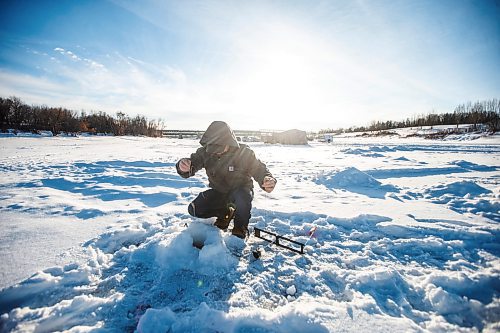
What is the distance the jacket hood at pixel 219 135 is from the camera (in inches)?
93.4

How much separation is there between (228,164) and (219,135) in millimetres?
303

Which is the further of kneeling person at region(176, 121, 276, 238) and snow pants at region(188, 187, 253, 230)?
kneeling person at region(176, 121, 276, 238)

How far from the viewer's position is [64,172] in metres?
5.59

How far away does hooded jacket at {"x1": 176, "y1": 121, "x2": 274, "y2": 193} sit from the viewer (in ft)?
7.86

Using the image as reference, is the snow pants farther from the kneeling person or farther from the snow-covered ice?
→ the snow-covered ice

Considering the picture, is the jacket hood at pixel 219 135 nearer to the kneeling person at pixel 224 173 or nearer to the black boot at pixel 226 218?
the kneeling person at pixel 224 173

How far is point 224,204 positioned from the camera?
2.46 metres

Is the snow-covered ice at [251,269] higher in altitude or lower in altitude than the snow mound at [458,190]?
lower

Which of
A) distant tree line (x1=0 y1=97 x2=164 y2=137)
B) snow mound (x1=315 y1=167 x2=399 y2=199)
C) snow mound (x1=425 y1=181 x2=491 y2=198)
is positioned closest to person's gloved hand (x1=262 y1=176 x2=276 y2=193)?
snow mound (x1=315 y1=167 x2=399 y2=199)

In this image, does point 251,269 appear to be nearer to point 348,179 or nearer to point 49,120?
point 348,179

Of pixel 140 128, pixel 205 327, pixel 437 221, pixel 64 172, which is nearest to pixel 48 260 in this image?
pixel 205 327

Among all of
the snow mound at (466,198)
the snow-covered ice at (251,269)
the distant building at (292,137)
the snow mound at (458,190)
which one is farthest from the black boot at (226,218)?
the distant building at (292,137)

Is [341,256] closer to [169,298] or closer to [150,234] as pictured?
[169,298]

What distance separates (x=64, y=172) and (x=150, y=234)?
15.3 ft
